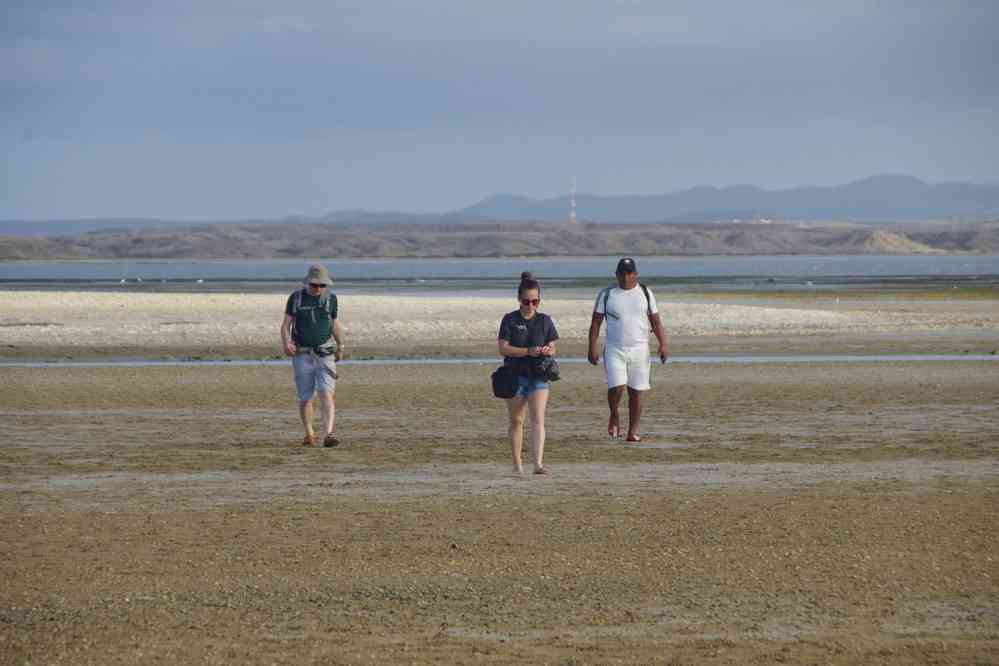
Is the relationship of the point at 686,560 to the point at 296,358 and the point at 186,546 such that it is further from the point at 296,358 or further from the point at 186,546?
the point at 296,358

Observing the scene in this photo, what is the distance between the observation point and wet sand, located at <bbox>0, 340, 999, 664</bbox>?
7.83m

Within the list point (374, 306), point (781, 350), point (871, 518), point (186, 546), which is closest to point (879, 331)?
point (781, 350)

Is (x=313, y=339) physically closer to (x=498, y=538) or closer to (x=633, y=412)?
(x=633, y=412)

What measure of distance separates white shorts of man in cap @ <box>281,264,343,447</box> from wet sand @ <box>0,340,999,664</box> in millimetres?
637

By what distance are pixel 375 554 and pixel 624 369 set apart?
5.50 metres

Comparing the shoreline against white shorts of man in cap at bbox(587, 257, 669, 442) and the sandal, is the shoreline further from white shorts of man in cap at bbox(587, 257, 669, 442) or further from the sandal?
white shorts of man in cap at bbox(587, 257, 669, 442)

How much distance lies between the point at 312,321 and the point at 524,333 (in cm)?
283

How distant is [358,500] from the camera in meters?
12.0

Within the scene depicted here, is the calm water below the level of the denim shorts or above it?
below

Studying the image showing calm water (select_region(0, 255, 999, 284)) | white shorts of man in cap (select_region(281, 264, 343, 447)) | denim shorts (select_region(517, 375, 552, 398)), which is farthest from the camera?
calm water (select_region(0, 255, 999, 284))

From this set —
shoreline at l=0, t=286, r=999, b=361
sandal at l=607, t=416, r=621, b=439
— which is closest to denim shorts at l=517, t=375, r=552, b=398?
sandal at l=607, t=416, r=621, b=439

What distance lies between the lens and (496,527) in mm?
10758

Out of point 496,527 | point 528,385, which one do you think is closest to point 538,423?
point 528,385

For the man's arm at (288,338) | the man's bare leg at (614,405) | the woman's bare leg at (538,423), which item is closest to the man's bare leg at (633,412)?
the man's bare leg at (614,405)
